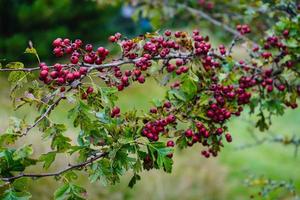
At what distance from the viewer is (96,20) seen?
40.3 feet

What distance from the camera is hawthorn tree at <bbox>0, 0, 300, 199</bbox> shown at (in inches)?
67.6

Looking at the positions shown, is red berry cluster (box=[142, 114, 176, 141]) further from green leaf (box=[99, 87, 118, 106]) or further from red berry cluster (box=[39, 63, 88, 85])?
red berry cluster (box=[39, 63, 88, 85])

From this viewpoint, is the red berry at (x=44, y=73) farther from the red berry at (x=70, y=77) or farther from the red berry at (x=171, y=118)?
the red berry at (x=171, y=118)

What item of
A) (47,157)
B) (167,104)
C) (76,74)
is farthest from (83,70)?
(167,104)

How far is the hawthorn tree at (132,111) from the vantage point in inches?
67.6

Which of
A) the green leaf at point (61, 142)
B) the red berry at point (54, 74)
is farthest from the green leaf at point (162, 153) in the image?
the red berry at point (54, 74)

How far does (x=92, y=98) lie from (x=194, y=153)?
565 centimetres

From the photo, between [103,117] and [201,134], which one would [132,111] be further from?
[201,134]

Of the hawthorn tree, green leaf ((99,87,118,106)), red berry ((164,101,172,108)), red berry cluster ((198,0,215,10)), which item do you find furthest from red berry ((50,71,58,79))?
red berry cluster ((198,0,215,10))

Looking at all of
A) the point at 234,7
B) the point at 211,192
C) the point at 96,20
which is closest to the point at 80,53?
the point at 234,7

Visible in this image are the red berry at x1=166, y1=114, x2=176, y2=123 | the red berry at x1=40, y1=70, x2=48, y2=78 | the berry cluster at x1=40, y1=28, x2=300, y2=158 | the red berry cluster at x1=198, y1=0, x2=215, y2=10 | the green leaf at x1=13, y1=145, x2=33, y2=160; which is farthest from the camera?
the red berry cluster at x1=198, y1=0, x2=215, y2=10

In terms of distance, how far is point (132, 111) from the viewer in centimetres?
193

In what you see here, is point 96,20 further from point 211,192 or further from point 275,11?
point 275,11

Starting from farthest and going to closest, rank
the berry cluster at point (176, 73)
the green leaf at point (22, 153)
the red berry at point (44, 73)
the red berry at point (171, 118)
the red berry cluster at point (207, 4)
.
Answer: the red berry cluster at point (207, 4), the red berry at point (171, 118), the berry cluster at point (176, 73), the red berry at point (44, 73), the green leaf at point (22, 153)
